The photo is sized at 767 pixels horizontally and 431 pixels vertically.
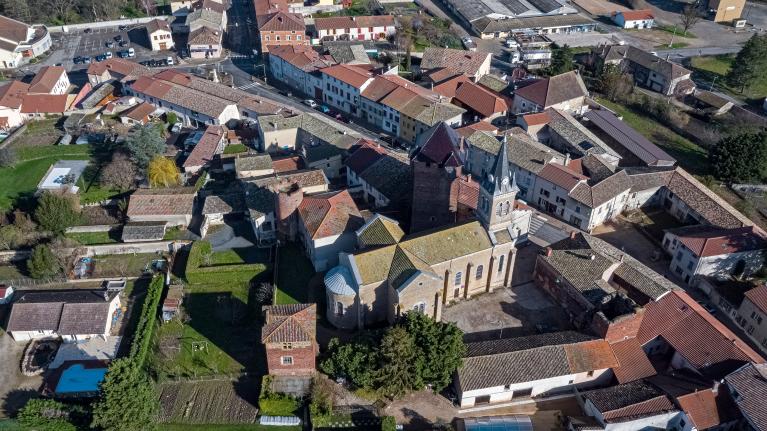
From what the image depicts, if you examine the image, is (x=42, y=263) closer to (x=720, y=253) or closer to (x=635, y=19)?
(x=720, y=253)

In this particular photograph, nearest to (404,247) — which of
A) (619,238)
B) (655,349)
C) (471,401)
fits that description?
(471,401)

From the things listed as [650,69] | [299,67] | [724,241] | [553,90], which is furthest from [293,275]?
[650,69]

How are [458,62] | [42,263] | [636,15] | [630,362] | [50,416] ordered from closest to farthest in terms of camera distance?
[50,416], [630,362], [42,263], [458,62], [636,15]

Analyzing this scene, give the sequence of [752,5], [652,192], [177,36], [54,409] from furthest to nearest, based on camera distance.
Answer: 1. [752,5]
2. [177,36]
3. [652,192]
4. [54,409]

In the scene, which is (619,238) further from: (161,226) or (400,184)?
(161,226)

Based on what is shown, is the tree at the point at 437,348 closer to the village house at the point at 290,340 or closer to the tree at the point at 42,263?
the village house at the point at 290,340
